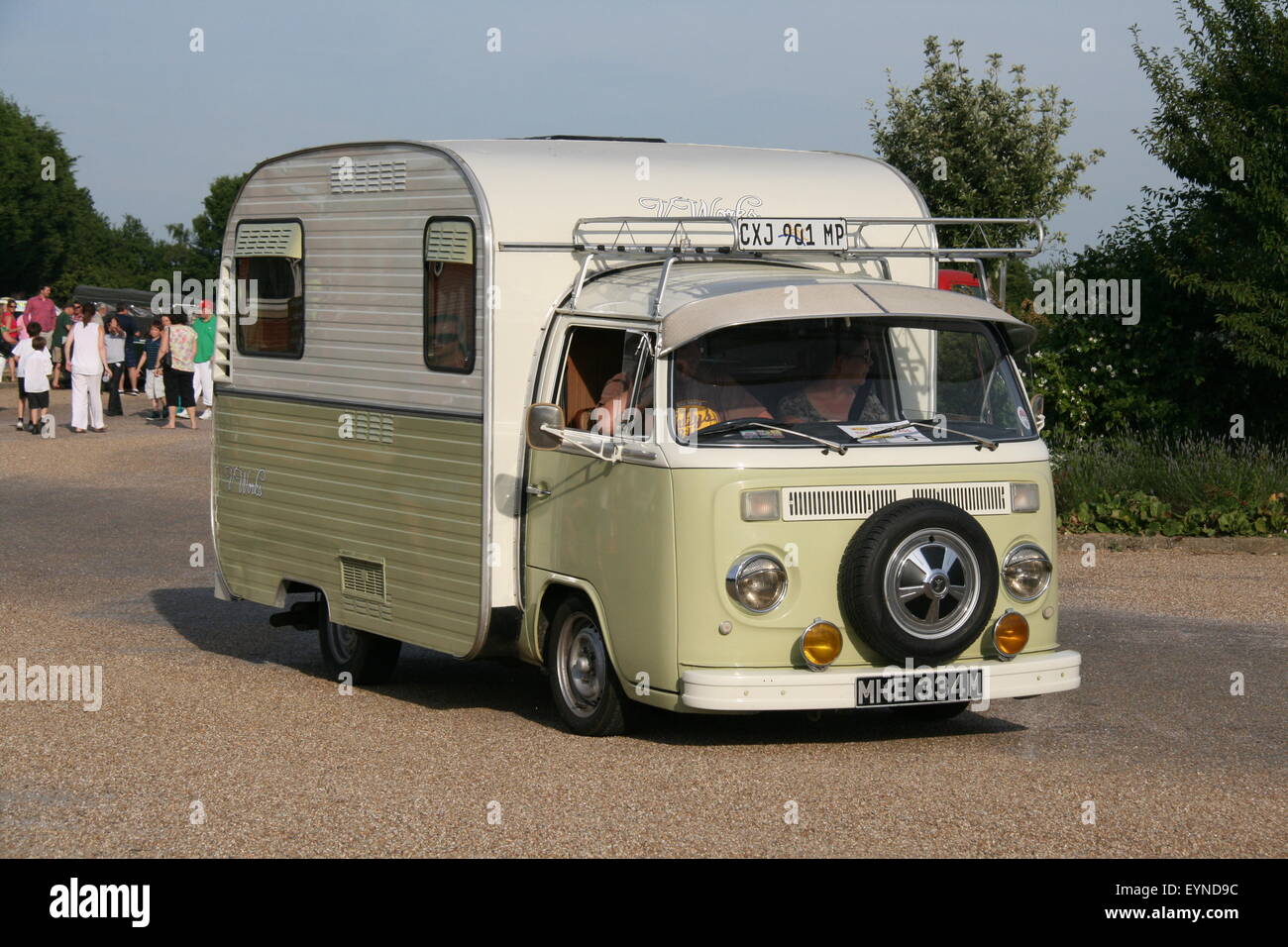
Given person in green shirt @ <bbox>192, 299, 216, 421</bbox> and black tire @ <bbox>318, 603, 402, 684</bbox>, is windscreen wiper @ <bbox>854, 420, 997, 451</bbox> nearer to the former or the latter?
black tire @ <bbox>318, 603, 402, 684</bbox>

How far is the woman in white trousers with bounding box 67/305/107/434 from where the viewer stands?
27047mm

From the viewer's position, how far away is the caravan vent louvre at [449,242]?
Answer: 9.14m

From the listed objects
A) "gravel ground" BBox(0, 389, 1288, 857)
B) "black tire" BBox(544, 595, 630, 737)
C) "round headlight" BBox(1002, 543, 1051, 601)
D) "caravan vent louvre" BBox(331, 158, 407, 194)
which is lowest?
"gravel ground" BBox(0, 389, 1288, 857)

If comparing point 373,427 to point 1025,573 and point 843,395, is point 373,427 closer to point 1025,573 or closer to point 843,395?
point 843,395

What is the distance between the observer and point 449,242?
929 centimetres

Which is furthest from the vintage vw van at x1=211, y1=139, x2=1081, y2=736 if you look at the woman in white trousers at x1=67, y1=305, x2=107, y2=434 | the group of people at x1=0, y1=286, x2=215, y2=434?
the woman in white trousers at x1=67, y1=305, x2=107, y2=434

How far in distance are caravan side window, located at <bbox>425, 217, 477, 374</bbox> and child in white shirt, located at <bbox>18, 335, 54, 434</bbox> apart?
20.1m

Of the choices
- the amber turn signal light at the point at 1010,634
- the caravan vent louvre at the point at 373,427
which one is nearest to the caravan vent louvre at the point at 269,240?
the caravan vent louvre at the point at 373,427

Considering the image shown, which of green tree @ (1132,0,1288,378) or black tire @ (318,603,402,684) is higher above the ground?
green tree @ (1132,0,1288,378)

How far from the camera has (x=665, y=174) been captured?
9.59 m

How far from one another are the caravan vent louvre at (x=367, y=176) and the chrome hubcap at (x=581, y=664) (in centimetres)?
253

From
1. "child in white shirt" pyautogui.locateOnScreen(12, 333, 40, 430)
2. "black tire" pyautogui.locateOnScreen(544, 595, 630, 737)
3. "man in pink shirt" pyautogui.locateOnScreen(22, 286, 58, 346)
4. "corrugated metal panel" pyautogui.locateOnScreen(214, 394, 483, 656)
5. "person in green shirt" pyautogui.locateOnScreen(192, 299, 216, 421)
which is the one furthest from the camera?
"man in pink shirt" pyautogui.locateOnScreen(22, 286, 58, 346)

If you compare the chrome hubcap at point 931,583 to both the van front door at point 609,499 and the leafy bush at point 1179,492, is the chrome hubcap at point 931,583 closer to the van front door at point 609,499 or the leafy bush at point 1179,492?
the van front door at point 609,499

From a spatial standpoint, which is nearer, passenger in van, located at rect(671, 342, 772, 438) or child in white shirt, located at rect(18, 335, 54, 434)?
passenger in van, located at rect(671, 342, 772, 438)
